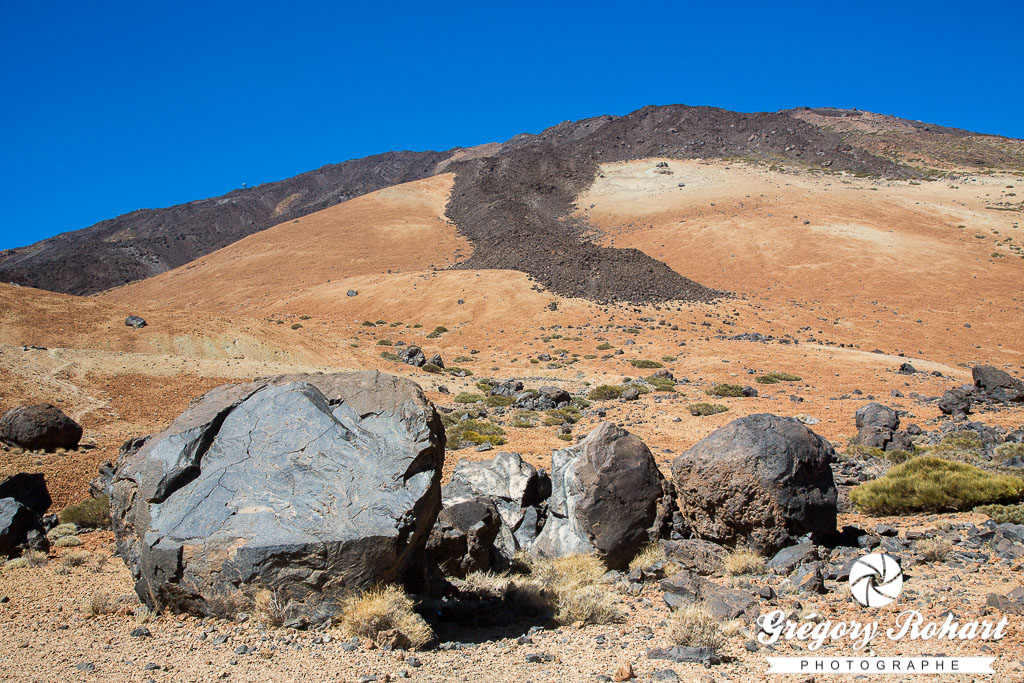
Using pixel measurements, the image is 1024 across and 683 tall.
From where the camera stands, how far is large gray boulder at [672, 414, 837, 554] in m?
8.88

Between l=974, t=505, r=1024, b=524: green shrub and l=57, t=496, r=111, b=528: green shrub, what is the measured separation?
14.3 metres

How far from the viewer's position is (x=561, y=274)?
47469 mm

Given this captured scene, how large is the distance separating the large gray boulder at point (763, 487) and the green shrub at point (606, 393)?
1463cm

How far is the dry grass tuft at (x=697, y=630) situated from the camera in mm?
6500

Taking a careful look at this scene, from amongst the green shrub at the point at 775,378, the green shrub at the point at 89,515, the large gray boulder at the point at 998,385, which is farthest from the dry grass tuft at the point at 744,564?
the green shrub at the point at 775,378

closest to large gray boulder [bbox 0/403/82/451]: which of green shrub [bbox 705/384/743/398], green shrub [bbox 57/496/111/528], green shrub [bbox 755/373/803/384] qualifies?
green shrub [bbox 57/496/111/528]

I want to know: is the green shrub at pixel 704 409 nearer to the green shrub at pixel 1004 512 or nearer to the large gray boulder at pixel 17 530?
the green shrub at pixel 1004 512

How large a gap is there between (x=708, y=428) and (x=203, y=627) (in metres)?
15.4

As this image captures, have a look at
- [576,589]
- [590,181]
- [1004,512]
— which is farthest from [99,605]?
[590,181]

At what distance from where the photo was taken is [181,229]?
109 m

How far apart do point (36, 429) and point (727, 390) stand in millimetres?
21156

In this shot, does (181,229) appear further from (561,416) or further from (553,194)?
(561,416)

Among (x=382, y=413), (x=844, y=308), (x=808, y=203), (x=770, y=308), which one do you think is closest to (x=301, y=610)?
(x=382, y=413)

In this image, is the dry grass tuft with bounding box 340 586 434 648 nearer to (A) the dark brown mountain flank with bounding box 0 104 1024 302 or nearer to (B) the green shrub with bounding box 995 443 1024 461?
(B) the green shrub with bounding box 995 443 1024 461
